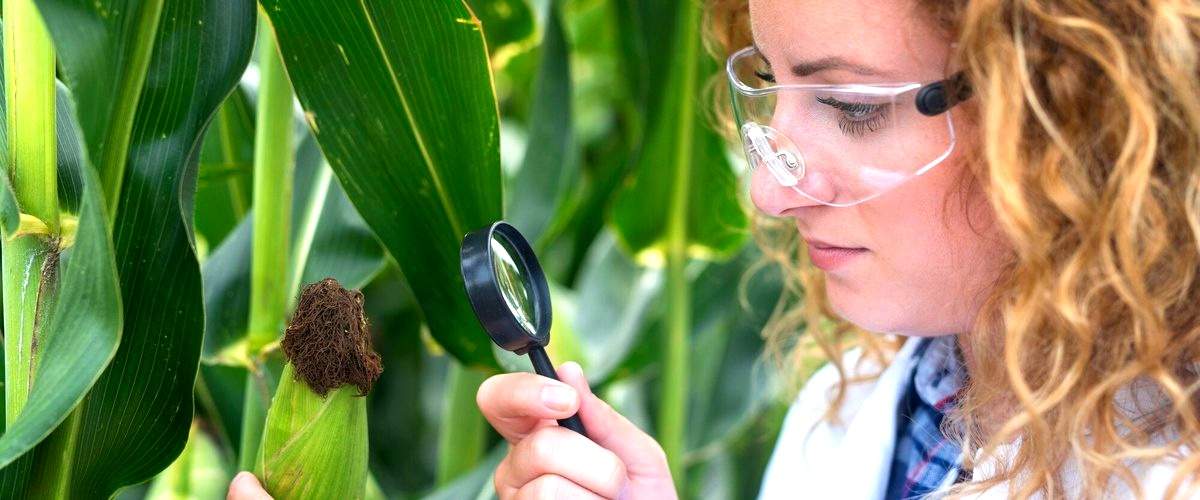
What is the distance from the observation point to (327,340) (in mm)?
521

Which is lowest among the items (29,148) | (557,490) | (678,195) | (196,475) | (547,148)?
(196,475)

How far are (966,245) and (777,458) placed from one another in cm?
36

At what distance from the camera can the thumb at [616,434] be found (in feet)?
2.19

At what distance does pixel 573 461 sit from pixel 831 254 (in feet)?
0.66

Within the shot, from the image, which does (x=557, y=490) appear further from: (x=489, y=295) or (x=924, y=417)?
(x=924, y=417)

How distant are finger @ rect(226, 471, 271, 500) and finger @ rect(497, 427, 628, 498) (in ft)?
0.49

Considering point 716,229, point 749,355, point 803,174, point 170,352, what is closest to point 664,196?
point 716,229

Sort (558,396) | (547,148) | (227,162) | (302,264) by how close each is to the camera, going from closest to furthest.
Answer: (558,396), (302,264), (227,162), (547,148)

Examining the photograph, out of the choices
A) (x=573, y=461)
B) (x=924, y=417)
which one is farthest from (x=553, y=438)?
(x=924, y=417)

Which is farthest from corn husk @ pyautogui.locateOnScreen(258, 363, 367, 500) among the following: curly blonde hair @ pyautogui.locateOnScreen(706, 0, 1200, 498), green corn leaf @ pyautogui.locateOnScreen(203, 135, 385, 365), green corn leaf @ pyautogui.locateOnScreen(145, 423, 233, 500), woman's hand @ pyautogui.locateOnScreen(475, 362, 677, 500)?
green corn leaf @ pyautogui.locateOnScreen(145, 423, 233, 500)

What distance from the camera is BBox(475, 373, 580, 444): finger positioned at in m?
0.62

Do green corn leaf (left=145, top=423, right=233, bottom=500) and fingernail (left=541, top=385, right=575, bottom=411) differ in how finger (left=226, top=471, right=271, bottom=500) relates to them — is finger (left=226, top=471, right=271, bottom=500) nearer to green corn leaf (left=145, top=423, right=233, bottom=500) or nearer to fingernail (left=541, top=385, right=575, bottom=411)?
fingernail (left=541, top=385, right=575, bottom=411)

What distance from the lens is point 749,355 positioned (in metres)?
1.30

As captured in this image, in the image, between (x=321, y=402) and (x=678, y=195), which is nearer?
(x=321, y=402)
